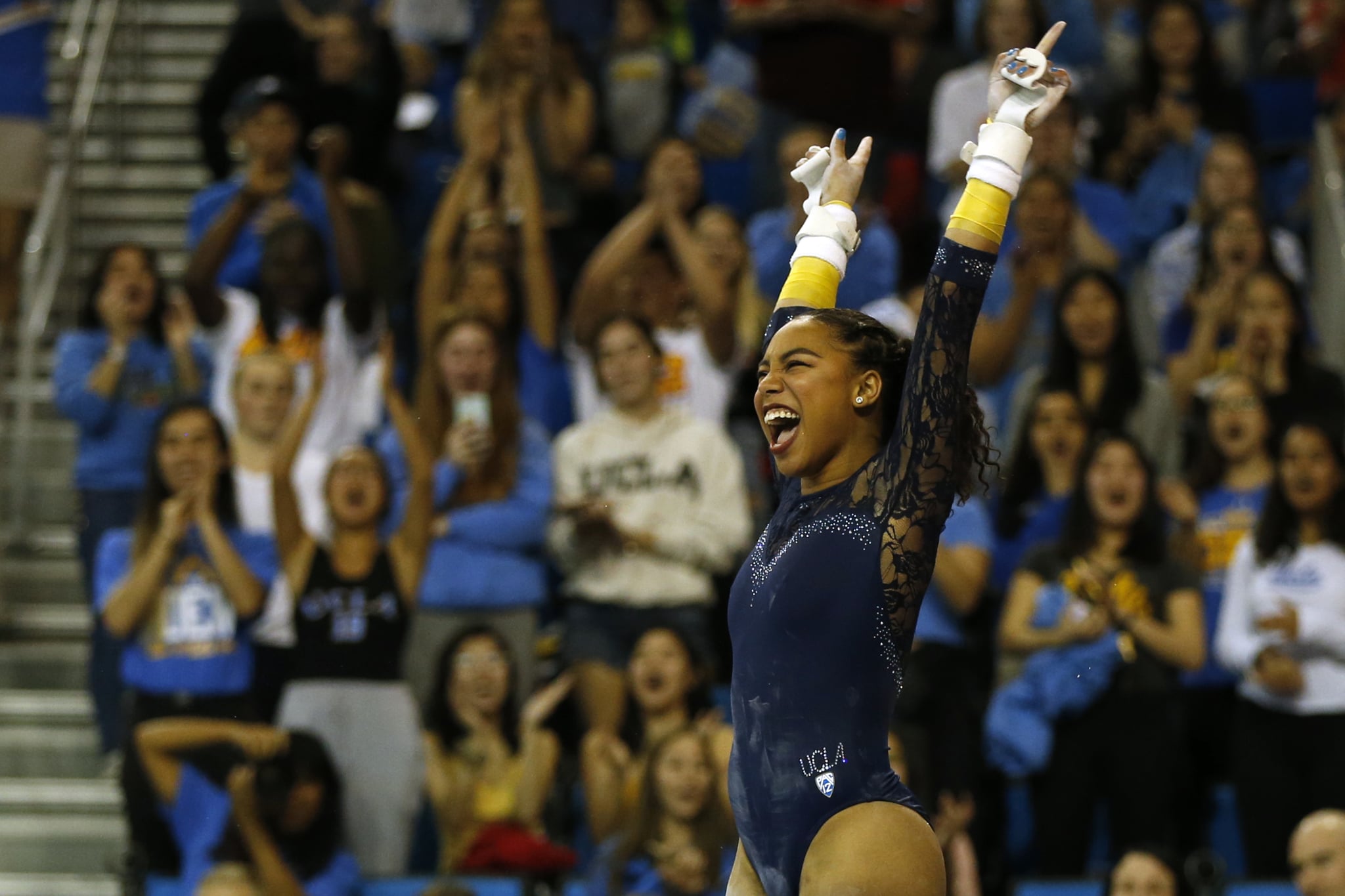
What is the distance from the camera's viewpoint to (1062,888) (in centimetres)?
642

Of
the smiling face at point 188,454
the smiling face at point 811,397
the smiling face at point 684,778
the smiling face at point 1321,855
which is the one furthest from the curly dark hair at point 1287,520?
the smiling face at point 188,454

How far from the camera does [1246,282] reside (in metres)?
7.71

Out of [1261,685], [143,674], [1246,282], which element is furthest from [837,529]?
[1246,282]

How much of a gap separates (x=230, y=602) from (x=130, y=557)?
1.57ft

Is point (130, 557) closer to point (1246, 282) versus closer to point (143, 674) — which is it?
point (143, 674)

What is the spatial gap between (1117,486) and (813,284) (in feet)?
9.78

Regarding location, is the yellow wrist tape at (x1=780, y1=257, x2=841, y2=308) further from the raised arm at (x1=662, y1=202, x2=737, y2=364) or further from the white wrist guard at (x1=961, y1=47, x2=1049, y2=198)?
the raised arm at (x1=662, y1=202, x2=737, y2=364)

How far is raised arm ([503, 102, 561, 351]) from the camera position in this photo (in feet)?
26.9

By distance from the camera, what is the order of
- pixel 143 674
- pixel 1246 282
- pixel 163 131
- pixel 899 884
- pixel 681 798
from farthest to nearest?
pixel 163 131 → pixel 1246 282 → pixel 143 674 → pixel 681 798 → pixel 899 884

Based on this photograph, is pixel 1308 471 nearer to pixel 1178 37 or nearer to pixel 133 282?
pixel 1178 37

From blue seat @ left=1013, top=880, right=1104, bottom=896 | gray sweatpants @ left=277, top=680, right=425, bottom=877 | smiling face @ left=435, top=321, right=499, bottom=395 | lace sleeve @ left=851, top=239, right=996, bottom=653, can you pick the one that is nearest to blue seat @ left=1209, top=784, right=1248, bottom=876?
blue seat @ left=1013, top=880, right=1104, bottom=896

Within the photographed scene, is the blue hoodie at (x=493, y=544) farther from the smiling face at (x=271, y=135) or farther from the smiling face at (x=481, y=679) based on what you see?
the smiling face at (x=271, y=135)

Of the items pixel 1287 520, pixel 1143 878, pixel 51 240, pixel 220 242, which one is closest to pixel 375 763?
pixel 1143 878

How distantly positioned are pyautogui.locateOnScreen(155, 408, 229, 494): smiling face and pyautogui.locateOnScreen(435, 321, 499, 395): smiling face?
3.03 feet
